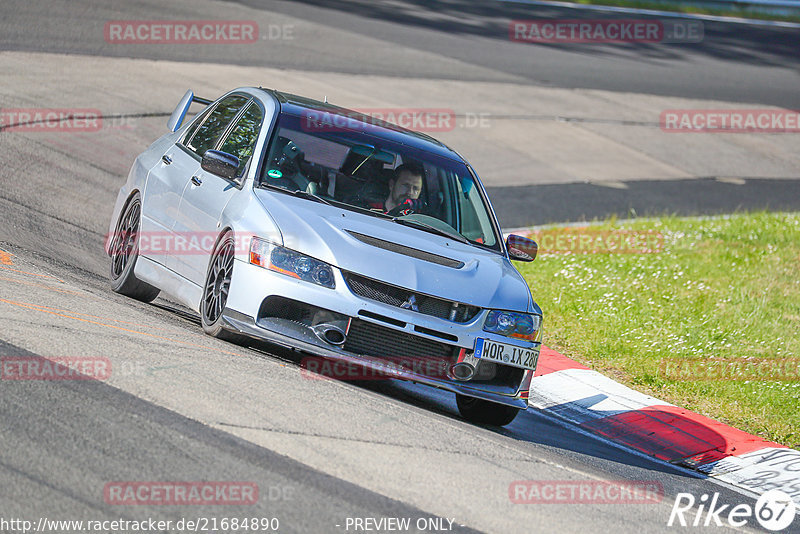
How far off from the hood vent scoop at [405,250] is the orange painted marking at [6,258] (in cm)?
268

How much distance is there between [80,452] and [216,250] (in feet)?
8.41

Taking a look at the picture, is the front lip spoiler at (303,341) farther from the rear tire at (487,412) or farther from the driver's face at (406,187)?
the driver's face at (406,187)

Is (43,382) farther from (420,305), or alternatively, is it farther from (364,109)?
(364,109)

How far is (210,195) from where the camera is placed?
7.51 metres

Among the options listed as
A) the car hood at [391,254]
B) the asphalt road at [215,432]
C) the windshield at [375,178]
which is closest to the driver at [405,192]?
the windshield at [375,178]

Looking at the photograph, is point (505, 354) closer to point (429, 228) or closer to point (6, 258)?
point (429, 228)

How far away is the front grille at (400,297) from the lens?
6.49 metres

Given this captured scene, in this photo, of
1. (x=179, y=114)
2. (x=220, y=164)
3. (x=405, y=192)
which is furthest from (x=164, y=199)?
(x=405, y=192)

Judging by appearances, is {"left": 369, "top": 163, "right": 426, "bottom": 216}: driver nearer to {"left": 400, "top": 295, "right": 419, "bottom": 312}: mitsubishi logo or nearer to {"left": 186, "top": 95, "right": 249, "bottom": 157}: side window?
{"left": 400, "top": 295, "right": 419, "bottom": 312}: mitsubishi logo

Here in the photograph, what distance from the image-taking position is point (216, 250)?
7.06 meters

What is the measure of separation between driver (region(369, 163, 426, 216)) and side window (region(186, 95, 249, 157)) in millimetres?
1434

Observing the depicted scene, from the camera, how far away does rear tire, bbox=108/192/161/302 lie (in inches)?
328

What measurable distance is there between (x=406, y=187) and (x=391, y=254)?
118cm

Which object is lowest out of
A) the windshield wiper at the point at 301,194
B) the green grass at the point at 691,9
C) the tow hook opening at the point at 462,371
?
the tow hook opening at the point at 462,371
